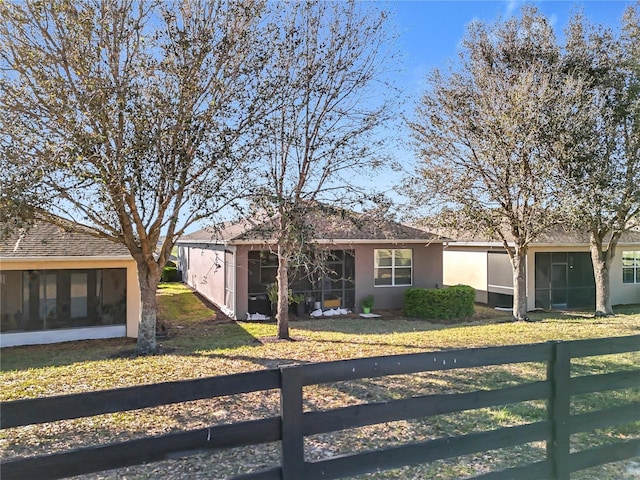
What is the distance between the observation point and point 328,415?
A: 9.68 ft

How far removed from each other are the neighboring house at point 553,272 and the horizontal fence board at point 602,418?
604 inches

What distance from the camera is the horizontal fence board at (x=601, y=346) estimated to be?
357 cm

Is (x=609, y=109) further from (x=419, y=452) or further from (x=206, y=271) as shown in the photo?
(x=206, y=271)

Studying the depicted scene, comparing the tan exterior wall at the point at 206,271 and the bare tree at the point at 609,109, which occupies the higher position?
the bare tree at the point at 609,109

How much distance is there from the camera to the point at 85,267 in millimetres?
12906

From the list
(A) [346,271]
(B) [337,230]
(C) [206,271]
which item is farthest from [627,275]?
(C) [206,271]

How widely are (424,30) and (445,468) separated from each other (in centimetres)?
976

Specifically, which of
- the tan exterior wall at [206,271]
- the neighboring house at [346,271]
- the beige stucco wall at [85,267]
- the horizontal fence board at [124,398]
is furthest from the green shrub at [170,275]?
the horizontal fence board at [124,398]

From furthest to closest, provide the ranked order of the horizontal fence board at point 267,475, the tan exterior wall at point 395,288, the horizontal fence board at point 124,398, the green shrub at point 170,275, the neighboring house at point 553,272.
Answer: the green shrub at point 170,275 → the neighboring house at point 553,272 → the tan exterior wall at point 395,288 → the horizontal fence board at point 267,475 → the horizontal fence board at point 124,398

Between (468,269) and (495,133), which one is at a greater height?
(495,133)

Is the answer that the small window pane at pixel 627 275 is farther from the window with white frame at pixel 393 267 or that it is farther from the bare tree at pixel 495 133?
the window with white frame at pixel 393 267

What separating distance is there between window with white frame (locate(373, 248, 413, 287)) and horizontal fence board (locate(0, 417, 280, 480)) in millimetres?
15298

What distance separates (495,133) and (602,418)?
1141 cm

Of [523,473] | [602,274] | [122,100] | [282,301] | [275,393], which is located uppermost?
[122,100]
